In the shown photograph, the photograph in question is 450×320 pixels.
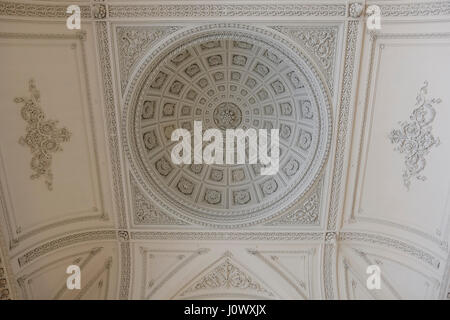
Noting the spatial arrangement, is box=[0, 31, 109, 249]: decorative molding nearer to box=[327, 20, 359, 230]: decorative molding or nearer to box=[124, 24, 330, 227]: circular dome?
box=[124, 24, 330, 227]: circular dome

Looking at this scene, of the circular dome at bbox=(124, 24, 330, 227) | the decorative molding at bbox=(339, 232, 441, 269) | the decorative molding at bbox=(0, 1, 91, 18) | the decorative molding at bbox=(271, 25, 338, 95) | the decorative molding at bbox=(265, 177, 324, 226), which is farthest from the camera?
the decorative molding at bbox=(265, 177, 324, 226)

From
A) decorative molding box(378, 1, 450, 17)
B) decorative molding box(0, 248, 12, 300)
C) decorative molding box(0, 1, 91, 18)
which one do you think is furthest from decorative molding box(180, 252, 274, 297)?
decorative molding box(378, 1, 450, 17)

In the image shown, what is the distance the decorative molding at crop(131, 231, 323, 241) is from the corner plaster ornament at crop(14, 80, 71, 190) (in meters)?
2.48

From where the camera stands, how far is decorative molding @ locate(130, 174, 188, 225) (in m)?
11.8

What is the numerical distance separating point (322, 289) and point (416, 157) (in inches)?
142

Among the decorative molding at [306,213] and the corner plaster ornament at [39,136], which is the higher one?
the corner plaster ornament at [39,136]

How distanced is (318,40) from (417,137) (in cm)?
279

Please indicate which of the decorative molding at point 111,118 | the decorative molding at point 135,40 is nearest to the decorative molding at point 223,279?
the decorative molding at point 111,118

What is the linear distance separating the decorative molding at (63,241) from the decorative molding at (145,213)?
681 mm

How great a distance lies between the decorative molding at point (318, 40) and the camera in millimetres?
10516

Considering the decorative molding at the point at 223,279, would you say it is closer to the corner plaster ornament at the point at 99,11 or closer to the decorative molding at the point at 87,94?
the decorative molding at the point at 87,94

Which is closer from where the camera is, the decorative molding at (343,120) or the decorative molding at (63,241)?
the decorative molding at (343,120)

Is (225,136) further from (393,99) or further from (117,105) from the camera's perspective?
(393,99)
